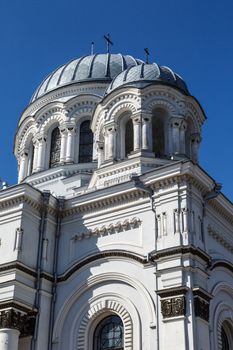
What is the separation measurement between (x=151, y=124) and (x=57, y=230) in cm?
465

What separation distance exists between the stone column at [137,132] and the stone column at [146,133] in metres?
0.09

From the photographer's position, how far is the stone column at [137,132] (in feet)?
60.8

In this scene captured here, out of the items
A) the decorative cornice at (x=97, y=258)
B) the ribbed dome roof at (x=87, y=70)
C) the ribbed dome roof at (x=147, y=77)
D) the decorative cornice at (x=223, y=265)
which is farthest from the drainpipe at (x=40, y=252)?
the ribbed dome roof at (x=87, y=70)

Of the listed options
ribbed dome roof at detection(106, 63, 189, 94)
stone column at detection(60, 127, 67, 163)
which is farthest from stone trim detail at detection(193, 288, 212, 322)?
stone column at detection(60, 127, 67, 163)

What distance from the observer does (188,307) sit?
45.3ft

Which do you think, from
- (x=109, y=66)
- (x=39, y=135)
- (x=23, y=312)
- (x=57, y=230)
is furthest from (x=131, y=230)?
(x=109, y=66)

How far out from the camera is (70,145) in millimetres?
22141

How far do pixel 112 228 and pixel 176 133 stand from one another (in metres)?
4.49

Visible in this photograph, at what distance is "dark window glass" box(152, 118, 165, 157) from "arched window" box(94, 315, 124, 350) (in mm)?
6214

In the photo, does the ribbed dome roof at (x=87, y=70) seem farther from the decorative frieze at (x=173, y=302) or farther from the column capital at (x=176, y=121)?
the decorative frieze at (x=173, y=302)

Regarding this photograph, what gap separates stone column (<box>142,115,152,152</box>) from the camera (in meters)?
18.5

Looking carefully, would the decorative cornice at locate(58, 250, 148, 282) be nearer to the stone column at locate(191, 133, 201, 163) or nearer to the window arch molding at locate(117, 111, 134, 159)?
the window arch molding at locate(117, 111, 134, 159)

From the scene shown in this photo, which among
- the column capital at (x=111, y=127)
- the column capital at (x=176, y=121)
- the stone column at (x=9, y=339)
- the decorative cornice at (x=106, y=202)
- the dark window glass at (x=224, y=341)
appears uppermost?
the column capital at (x=176, y=121)

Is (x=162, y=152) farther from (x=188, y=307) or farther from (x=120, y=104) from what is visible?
(x=188, y=307)
